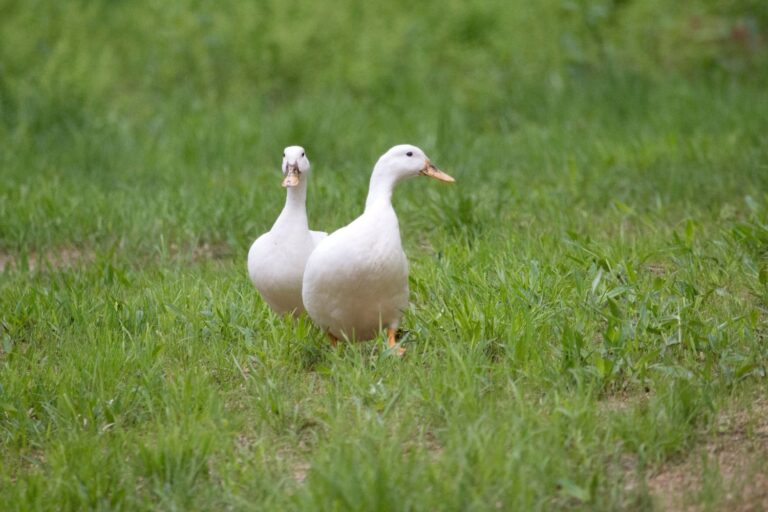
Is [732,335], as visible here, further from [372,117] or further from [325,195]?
[372,117]

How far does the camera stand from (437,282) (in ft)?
16.6

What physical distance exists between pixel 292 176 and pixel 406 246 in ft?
5.83

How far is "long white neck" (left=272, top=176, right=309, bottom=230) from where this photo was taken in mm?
4434

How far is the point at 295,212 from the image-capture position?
4.46m

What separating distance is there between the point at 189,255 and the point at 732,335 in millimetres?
3124

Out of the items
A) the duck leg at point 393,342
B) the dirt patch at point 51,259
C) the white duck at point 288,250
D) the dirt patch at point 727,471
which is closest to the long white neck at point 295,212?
the white duck at point 288,250

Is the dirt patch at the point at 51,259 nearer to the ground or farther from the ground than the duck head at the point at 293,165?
nearer to the ground

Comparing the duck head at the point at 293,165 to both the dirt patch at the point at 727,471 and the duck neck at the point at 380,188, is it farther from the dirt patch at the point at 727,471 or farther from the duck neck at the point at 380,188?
the dirt patch at the point at 727,471

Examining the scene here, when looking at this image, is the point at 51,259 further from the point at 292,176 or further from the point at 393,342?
the point at 393,342

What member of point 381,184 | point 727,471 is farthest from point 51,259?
point 727,471

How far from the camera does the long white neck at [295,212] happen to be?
4.43m

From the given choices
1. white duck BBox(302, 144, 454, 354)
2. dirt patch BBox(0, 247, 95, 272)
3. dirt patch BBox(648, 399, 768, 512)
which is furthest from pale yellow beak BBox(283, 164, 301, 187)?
dirt patch BBox(0, 247, 95, 272)

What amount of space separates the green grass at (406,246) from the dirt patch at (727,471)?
0.02m

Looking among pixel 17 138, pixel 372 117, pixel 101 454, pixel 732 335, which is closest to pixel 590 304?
pixel 732 335
